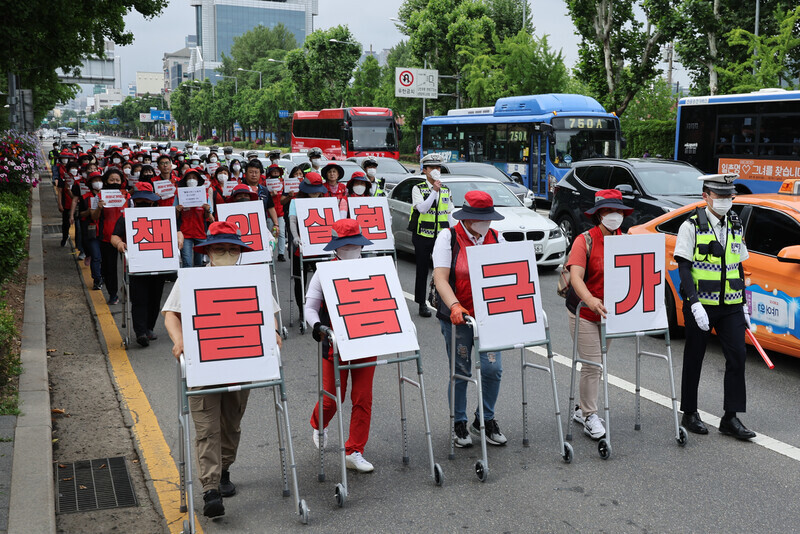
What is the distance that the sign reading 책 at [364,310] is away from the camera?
17.0ft

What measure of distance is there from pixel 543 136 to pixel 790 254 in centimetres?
1696

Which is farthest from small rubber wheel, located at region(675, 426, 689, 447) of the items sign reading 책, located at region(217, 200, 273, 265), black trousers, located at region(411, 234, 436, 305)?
sign reading 책, located at region(217, 200, 273, 265)

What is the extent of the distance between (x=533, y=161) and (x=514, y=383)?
17.9 meters

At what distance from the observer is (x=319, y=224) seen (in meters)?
9.73

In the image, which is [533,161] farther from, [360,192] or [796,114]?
[360,192]

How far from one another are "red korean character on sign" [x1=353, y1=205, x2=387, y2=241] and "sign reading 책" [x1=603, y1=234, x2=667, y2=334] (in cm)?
453

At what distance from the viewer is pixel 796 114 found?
1756 cm

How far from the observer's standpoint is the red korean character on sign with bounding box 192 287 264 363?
15.8ft

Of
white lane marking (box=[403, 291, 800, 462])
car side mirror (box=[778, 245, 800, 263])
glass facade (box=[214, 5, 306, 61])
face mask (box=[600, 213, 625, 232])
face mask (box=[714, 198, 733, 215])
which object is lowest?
white lane marking (box=[403, 291, 800, 462])

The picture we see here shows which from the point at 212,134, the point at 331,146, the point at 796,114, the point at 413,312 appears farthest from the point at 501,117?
the point at 212,134

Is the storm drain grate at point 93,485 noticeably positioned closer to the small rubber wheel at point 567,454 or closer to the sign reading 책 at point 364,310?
the sign reading 책 at point 364,310

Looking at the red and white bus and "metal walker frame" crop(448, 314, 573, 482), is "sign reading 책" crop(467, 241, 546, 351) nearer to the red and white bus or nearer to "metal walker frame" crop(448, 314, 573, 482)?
"metal walker frame" crop(448, 314, 573, 482)

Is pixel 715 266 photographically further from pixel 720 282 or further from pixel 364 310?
pixel 364 310

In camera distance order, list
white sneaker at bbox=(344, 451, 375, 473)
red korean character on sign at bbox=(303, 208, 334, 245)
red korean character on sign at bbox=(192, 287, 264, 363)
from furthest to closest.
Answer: red korean character on sign at bbox=(303, 208, 334, 245) < white sneaker at bbox=(344, 451, 375, 473) < red korean character on sign at bbox=(192, 287, 264, 363)
